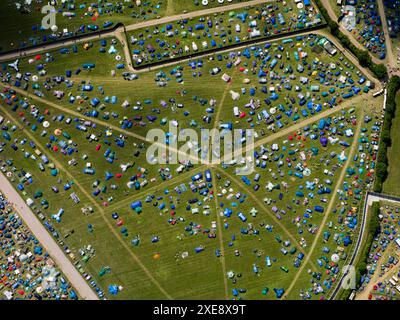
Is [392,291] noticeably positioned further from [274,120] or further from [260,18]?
[260,18]

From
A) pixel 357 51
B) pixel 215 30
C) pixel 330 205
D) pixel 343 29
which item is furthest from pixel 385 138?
pixel 215 30

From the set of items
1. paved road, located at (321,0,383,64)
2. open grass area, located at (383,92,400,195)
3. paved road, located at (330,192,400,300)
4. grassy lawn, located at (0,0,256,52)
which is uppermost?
grassy lawn, located at (0,0,256,52)

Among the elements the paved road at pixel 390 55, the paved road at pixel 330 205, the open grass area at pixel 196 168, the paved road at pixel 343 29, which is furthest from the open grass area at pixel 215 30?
the paved road at pixel 330 205

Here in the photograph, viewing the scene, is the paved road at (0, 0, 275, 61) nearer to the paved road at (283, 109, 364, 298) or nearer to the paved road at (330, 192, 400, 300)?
the paved road at (283, 109, 364, 298)

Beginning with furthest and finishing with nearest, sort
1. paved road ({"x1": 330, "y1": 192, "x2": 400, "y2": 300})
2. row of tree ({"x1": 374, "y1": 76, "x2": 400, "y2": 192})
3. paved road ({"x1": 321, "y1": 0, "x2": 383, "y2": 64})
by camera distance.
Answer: paved road ({"x1": 321, "y1": 0, "x2": 383, "y2": 64})
paved road ({"x1": 330, "y1": 192, "x2": 400, "y2": 300})
row of tree ({"x1": 374, "y1": 76, "x2": 400, "y2": 192})

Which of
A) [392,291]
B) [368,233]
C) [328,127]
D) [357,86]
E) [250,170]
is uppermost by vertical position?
[357,86]

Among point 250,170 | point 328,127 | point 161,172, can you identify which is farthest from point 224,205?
point 328,127

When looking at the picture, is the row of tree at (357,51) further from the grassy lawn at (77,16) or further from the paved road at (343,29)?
the grassy lawn at (77,16)

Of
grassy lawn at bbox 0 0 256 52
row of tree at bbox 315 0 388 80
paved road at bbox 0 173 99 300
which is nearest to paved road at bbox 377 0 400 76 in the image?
row of tree at bbox 315 0 388 80
